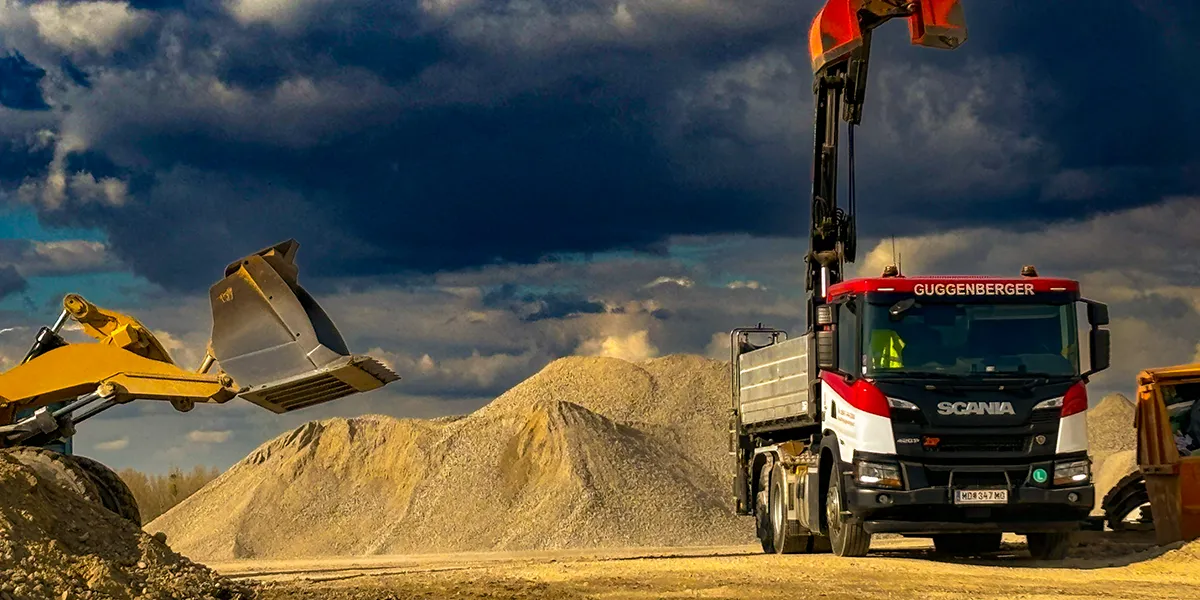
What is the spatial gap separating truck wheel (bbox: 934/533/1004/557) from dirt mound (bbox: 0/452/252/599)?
10.7 metres

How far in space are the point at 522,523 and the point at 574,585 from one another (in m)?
22.8

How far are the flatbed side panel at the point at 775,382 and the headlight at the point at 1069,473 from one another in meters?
3.44

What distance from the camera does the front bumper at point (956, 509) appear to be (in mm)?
17656

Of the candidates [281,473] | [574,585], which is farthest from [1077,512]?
[281,473]

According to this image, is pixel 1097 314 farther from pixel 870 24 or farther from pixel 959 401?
pixel 870 24

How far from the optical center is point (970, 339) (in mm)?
17875

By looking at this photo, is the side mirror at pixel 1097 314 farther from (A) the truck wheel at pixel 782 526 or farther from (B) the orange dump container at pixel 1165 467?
(A) the truck wheel at pixel 782 526

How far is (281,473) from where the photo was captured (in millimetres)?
45312

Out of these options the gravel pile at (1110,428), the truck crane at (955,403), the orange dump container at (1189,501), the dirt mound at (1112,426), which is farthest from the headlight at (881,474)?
the dirt mound at (1112,426)

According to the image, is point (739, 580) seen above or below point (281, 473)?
below

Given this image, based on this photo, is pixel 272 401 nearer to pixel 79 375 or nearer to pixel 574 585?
pixel 79 375

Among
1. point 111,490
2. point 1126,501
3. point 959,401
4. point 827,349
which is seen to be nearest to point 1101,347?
point 959,401

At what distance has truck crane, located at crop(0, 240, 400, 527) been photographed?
18109 millimetres

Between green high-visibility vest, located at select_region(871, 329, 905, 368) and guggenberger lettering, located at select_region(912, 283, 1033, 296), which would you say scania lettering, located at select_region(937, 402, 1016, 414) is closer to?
green high-visibility vest, located at select_region(871, 329, 905, 368)
